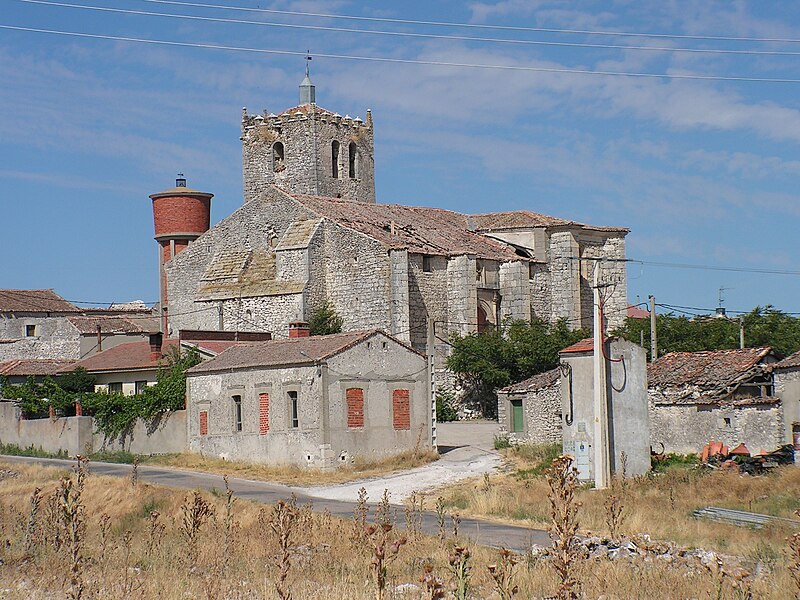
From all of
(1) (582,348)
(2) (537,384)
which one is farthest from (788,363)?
(2) (537,384)

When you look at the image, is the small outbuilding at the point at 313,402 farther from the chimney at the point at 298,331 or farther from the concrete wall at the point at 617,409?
the concrete wall at the point at 617,409

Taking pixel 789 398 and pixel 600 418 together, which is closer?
pixel 600 418

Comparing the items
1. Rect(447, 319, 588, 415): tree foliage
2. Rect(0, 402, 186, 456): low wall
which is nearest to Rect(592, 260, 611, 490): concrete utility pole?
Rect(0, 402, 186, 456): low wall

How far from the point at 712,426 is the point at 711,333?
56.7 feet

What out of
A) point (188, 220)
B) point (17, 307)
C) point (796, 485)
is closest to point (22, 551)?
point (796, 485)

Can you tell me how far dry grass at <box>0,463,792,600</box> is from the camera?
12.2m

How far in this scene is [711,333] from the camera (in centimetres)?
4978

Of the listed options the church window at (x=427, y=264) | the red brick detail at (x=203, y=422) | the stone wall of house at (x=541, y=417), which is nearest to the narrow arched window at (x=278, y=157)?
the church window at (x=427, y=264)

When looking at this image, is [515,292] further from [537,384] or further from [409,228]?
[537,384]

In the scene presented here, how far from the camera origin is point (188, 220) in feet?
204

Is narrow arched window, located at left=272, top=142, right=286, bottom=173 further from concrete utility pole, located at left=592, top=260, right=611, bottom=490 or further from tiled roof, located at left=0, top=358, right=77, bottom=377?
concrete utility pole, located at left=592, top=260, right=611, bottom=490

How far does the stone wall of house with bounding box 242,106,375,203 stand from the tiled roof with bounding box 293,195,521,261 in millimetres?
6431

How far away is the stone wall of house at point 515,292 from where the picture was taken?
172 feet

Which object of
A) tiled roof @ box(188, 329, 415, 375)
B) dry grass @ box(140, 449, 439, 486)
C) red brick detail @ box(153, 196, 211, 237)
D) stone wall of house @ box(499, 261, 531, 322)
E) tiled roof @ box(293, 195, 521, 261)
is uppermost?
red brick detail @ box(153, 196, 211, 237)
